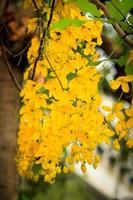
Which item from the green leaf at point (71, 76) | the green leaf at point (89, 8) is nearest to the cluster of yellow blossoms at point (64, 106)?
the green leaf at point (71, 76)

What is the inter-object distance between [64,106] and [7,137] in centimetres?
91

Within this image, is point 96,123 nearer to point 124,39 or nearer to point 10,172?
point 124,39

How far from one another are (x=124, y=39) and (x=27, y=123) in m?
0.51

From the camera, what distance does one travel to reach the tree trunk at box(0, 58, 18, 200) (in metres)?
2.28

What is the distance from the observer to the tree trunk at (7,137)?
2.28 m

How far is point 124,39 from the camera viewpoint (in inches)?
→ 48.8

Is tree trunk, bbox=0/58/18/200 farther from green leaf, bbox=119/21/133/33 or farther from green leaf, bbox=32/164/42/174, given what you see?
green leaf, bbox=119/21/133/33

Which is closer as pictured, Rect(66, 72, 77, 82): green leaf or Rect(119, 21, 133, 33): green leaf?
Rect(119, 21, 133, 33): green leaf

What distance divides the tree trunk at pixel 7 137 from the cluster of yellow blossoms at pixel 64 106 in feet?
2.00

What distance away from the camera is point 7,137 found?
90.7 inches

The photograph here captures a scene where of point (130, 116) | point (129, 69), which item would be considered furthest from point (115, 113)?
point (129, 69)

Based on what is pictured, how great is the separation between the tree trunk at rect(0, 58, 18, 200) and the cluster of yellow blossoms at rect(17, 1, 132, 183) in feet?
2.00

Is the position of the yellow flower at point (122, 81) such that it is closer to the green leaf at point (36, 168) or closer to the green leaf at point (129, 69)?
the green leaf at point (129, 69)

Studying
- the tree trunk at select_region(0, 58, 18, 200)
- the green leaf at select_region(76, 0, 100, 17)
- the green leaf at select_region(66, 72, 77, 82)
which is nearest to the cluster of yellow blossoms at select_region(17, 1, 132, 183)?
the green leaf at select_region(66, 72, 77, 82)
